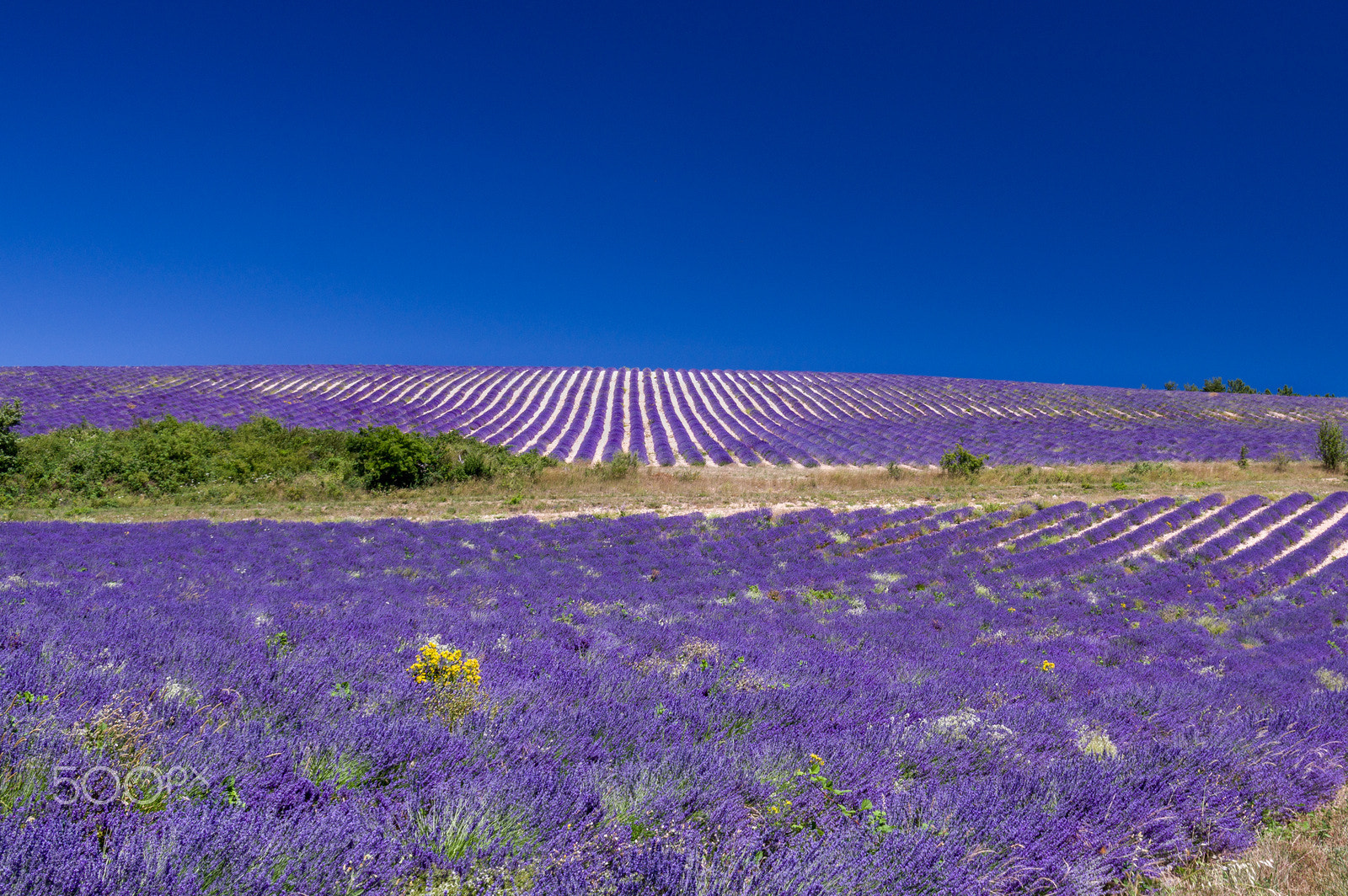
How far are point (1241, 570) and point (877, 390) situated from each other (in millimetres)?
43172

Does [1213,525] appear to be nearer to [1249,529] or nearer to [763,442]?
[1249,529]

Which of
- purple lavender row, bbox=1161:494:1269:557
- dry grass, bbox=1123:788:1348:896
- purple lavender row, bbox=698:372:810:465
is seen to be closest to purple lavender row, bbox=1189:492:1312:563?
purple lavender row, bbox=1161:494:1269:557

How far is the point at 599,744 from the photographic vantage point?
3338mm

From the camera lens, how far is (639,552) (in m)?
14.8

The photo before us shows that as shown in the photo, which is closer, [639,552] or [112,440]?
[639,552]

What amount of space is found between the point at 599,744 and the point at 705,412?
4317 centimetres

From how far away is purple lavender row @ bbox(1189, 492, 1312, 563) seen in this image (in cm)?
1506

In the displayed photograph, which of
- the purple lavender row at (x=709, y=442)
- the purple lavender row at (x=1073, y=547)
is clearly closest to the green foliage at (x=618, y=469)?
the purple lavender row at (x=709, y=442)

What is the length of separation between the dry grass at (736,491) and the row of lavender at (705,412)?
12.2 feet

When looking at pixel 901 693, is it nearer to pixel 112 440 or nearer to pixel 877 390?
pixel 112 440

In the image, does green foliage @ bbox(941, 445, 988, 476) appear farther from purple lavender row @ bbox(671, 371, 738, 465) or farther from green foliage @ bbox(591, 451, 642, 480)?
green foliage @ bbox(591, 451, 642, 480)

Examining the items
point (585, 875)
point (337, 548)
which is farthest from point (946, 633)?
point (337, 548)

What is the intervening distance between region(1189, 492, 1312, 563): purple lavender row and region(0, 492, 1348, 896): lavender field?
5.64m

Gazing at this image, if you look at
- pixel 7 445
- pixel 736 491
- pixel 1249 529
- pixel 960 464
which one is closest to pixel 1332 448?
pixel 960 464
